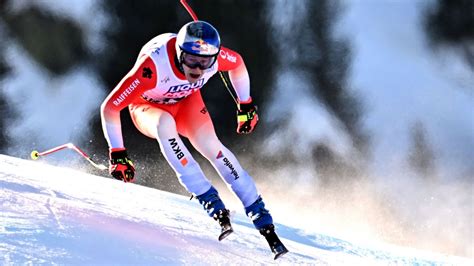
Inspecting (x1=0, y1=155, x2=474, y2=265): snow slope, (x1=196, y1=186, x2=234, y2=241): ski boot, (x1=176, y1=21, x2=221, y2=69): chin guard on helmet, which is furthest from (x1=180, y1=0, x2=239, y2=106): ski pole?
(x1=0, y1=155, x2=474, y2=265): snow slope

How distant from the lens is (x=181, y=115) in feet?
19.7

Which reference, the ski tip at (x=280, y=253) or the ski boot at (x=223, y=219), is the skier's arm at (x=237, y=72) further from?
the ski tip at (x=280, y=253)

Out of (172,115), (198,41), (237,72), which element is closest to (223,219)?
(172,115)

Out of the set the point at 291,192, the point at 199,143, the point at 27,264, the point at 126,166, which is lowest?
the point at 27,264

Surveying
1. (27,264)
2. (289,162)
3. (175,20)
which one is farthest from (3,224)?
(289,162)

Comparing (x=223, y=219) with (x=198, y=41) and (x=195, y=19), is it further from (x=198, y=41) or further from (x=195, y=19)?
(x=195, y=19)

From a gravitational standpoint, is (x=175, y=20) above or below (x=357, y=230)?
above

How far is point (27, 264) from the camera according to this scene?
13.1ft

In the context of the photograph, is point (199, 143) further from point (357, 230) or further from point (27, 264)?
point (357, 230)

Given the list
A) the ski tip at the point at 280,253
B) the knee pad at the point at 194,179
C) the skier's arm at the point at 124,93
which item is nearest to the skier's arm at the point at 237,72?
the skier's arm at the point at 124,93

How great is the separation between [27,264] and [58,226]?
115 cm

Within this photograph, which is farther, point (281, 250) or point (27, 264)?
point (281, 250)

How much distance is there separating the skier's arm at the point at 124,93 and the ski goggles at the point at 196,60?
31cm

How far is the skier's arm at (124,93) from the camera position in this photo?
17.7 ft
